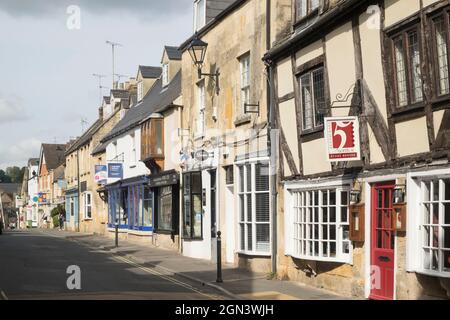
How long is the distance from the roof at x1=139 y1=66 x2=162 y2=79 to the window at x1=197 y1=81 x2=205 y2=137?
1388 centimetres

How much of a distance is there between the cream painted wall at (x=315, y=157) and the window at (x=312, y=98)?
0.37m

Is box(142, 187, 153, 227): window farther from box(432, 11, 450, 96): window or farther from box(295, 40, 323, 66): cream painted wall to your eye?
box(432, 11, 450, 96): window

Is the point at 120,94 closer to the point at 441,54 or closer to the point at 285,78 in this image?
the point at 285,78

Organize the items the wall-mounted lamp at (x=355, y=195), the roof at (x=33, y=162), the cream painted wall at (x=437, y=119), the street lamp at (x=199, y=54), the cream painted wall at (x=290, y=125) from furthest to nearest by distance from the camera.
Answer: the roof at (x=33, y=162), the street lamp at (x=199, y=54), the cream painted wall at (x=290, y=125), the wall-mounted lamp at (x=355, y=195), the cream painted wall at (x=437, y=119)

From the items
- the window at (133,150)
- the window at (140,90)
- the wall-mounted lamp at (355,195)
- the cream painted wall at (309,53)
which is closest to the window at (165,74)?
the window at (133,150)

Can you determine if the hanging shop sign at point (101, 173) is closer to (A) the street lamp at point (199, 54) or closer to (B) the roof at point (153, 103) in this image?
(B) the roof at point (153, 103)

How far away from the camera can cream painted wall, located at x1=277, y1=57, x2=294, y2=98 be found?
15672mm

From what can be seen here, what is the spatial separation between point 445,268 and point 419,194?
1.29m

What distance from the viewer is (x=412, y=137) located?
1086 centimetres

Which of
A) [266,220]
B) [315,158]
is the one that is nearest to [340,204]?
[315,158]

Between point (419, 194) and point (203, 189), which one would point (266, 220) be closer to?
point (203, 189)

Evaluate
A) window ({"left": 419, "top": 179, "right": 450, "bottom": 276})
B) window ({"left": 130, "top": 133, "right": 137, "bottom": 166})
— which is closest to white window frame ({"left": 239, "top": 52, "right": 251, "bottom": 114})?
window ({"left": 419, "top": 179, "right": 450, "bottom": 276})

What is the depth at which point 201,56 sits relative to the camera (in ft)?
71.8

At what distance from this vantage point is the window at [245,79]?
18.8 m
